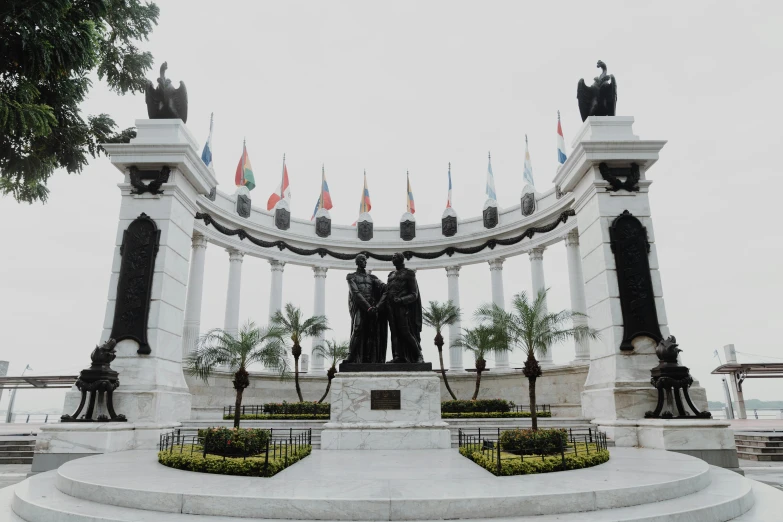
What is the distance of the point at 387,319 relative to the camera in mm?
17562

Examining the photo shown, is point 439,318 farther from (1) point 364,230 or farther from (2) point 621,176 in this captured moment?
(2) point 621,176

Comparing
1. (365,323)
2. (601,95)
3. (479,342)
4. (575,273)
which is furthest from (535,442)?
(575,273)

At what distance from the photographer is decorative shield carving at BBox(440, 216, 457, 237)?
147 feet

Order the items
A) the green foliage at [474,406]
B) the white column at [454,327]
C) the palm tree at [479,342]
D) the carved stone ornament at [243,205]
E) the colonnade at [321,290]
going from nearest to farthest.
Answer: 1. the green foliage at [474,406]
2. the palm tree at [479,342]
3. the colonnade at [321,290]
4. the carved stone ornament at [243,205]
5. the white column at [454,327]

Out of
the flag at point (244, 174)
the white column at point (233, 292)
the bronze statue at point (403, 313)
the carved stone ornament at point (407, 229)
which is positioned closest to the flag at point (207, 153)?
the flag at point (244, 174)

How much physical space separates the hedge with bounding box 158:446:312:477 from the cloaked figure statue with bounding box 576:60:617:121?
18852 millimetres

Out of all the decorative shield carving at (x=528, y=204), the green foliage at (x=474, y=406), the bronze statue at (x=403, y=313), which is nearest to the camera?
the bronze statue at (x=403, y=313)

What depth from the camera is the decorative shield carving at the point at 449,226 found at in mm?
44688

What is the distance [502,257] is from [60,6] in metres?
34.3

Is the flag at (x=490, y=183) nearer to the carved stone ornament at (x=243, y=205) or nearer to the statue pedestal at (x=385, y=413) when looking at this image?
the carved stone ornament at (x=243, y=205)

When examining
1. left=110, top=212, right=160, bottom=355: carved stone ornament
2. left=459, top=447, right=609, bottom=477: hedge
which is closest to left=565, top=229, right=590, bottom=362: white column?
left=459, top=447, right=609, bottom=477: hedge

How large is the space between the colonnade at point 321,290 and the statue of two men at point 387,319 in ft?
59.1

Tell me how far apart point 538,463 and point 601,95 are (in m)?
17.2

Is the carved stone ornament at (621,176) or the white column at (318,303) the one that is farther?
the white column at (318,303)
